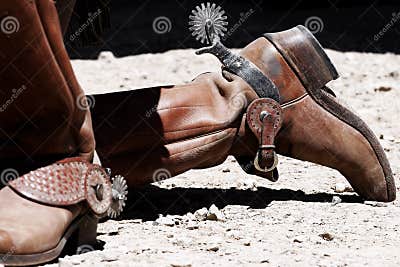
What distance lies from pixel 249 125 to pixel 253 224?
0.73 ft

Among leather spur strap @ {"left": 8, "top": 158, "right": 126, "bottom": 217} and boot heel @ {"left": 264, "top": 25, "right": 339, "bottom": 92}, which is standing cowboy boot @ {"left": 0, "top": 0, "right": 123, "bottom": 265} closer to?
leather spur strap @ {"left": 8, "top": 158, "right": 126, "bottom": 217}

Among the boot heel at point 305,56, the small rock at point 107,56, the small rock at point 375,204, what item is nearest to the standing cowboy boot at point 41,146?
the boot heel at point 305,56

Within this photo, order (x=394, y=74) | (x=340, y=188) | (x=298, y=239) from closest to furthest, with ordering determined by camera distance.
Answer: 1. (x=298, y=239)
2. (x=340, y=188)
3. (x=394, y=74)

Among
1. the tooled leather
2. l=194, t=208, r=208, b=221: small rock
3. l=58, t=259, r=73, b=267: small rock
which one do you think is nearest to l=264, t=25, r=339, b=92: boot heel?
l=194, t=208, r=208, b=221: small rock

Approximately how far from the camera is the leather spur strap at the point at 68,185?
167 cm

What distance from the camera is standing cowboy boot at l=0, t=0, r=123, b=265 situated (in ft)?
5.22

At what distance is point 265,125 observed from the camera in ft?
6.82

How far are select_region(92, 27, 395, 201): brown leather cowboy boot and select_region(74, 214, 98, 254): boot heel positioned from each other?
269 millimetres

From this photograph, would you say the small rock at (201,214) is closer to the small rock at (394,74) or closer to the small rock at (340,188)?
the small rock at (340,188)

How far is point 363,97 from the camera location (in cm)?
342

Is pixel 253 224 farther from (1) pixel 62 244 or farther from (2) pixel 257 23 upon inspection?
(2) pixel 257 23

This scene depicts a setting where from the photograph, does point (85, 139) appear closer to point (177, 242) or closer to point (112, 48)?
point (177, 242)

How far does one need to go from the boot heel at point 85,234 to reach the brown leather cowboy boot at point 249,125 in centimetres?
27

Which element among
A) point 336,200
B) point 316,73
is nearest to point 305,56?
point 316,73
